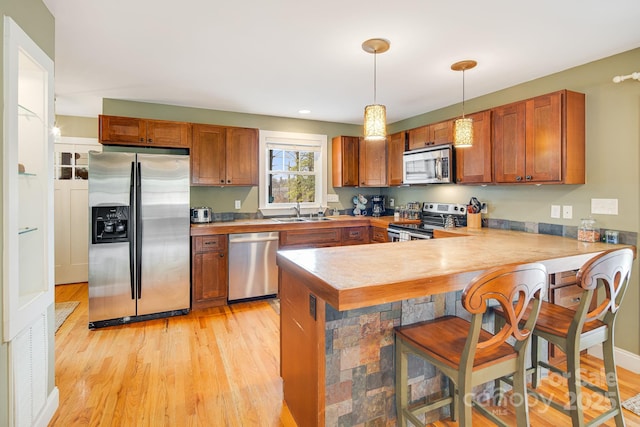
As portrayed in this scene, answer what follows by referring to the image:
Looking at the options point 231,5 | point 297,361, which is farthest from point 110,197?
point 297,361

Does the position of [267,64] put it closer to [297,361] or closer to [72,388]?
[297,361]

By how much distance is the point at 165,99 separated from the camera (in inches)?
155

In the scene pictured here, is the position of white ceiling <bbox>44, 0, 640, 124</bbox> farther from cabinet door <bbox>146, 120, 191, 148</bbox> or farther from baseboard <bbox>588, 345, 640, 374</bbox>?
baseboard <bbox>588, 345, 640, 374</bbox>

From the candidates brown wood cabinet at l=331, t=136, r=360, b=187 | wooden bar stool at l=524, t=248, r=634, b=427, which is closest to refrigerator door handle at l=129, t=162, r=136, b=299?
brown wood cabinet at l=331, t=136, r=360, b=187

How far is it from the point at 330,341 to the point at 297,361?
14.4 inches

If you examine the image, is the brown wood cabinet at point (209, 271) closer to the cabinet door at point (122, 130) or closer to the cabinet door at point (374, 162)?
the cabinet door at point (122, 130)

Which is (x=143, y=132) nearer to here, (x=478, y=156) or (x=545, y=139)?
(x=478, y=156)

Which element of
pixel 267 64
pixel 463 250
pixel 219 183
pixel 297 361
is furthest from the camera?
pixel 219 183

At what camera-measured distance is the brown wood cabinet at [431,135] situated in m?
3.81

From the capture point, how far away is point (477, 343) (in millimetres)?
1304

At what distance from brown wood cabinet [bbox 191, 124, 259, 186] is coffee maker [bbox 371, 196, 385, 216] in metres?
2.05

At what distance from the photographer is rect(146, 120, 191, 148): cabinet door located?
385cm

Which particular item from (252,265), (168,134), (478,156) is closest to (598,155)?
(478,156)

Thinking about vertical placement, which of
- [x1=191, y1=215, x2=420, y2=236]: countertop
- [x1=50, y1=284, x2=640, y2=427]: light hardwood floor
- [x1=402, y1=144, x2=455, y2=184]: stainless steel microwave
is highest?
[x1=402, y1=144, x2=455, y2=184]: stainless steel microwave
